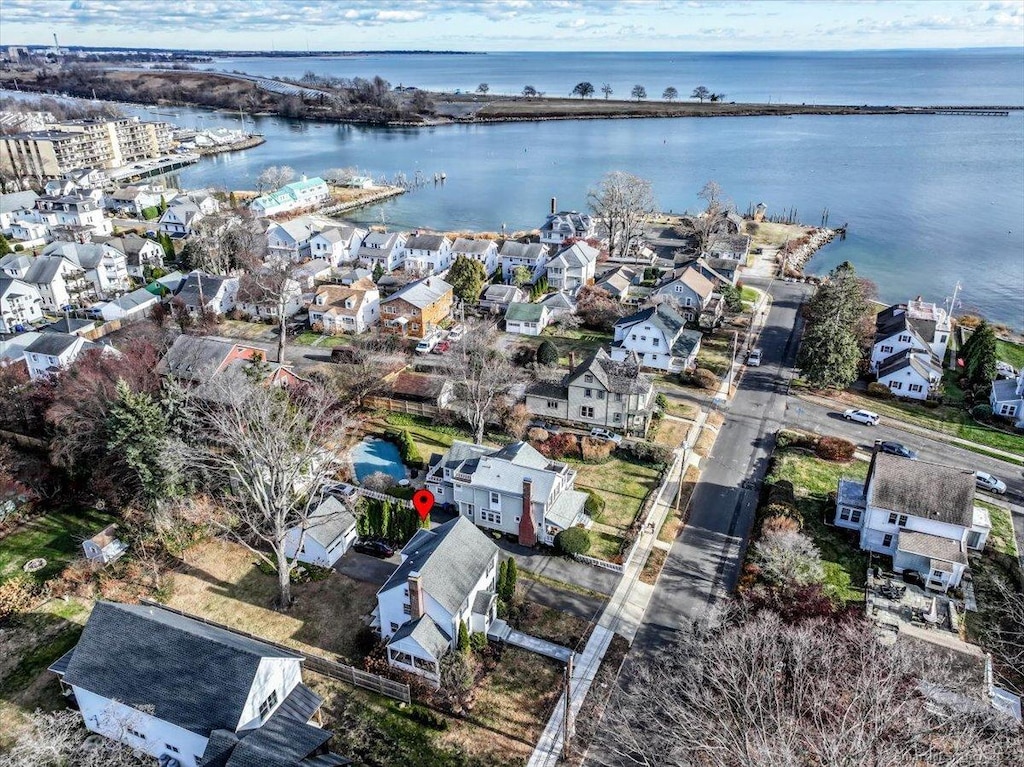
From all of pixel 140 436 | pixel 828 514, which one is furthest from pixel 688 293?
pixel 140 436

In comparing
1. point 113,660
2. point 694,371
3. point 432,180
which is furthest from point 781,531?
point 432,180

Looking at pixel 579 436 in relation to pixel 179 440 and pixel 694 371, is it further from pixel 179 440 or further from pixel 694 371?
pixel 179 440

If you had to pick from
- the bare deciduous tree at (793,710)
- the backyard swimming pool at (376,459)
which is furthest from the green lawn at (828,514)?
the backyard swimming pool at (376,459)

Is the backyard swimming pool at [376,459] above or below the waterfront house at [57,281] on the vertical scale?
below

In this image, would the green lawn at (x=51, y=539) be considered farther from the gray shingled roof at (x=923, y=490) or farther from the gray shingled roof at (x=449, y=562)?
the gray shingled roof at (x=923, y=490)

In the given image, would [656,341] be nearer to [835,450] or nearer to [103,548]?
[835,450]

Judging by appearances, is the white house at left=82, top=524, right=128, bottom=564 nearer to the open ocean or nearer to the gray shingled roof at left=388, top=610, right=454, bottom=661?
the gray shingled roof at left=388, top=610, right=454, bottom=661
